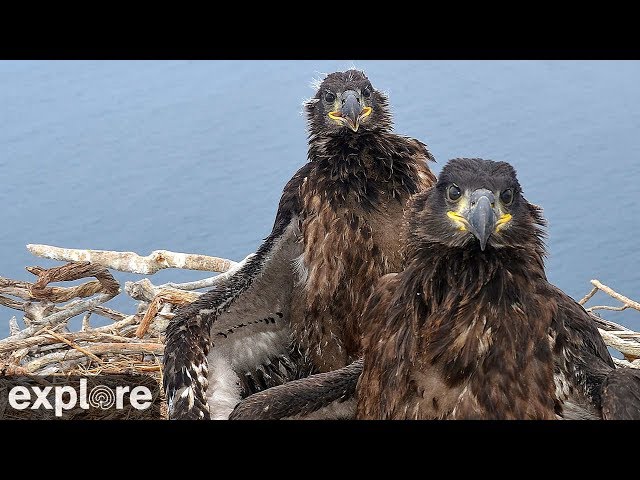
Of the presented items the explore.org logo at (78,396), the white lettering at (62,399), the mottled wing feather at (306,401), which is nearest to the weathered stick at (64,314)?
the explore.org logo at (78,396)

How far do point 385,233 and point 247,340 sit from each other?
0.94m

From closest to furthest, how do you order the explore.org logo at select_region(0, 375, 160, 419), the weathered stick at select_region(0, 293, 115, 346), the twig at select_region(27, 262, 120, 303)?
the explore.org logo at select_region(0, 375, 160, 419) < the twig at select_region(27, 262, 120, 303) < the weathered stick at select_region(0, 293, 115, 346)

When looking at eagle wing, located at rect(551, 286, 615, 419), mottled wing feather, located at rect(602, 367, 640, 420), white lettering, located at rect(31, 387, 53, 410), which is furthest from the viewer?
white lettering, located at rect(31, 387, 53, 410)

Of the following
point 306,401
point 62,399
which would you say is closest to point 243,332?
point 306,401

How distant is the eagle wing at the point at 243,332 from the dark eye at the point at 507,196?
1.66 metres

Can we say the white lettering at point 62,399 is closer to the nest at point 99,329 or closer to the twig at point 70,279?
the nest at point 99,329

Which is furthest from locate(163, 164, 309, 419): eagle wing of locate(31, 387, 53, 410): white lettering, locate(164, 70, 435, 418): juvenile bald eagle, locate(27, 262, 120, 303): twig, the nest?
locate(27, 262, 120, 303): twig

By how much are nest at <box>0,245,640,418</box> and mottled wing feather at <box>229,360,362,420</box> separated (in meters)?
1.24

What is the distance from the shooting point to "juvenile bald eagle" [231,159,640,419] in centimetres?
313

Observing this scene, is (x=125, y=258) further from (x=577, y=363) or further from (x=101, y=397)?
(x=577, y=363)

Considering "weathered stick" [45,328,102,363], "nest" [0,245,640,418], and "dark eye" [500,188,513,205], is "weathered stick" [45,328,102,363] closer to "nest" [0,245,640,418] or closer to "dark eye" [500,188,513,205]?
"nest" [0,245,640,418]

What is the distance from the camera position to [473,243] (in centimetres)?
321

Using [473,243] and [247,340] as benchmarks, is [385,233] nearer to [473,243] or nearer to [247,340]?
[247,340]
